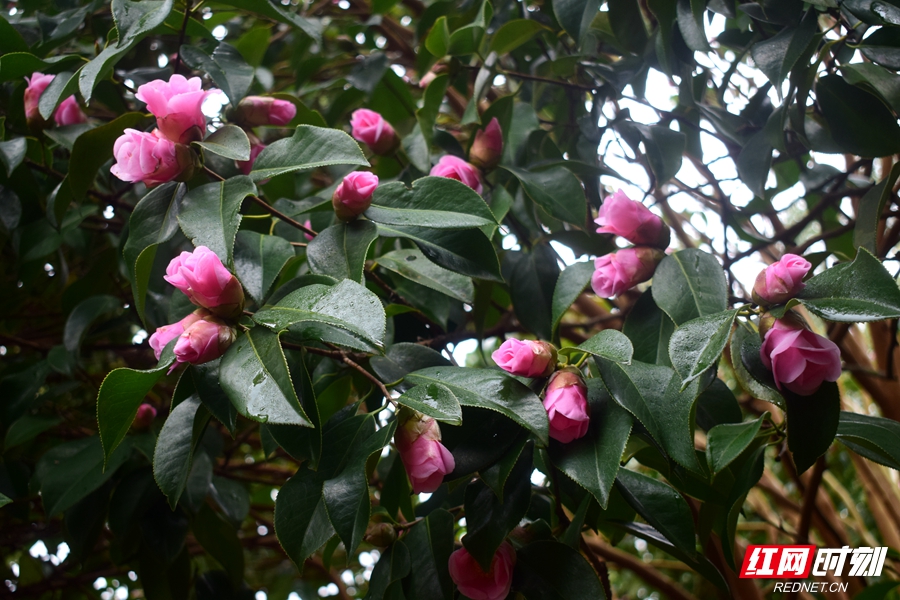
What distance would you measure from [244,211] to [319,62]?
467 mm

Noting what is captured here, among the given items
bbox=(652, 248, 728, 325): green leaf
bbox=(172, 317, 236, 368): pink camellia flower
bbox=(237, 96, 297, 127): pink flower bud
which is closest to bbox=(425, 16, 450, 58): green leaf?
bbox=(237, 96, 297, 127): pink flower bud

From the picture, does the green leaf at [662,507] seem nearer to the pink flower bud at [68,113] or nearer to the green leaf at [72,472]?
the green leaf at [72,472]

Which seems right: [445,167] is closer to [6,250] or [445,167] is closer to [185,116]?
[185,116]

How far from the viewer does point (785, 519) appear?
63.0 inches

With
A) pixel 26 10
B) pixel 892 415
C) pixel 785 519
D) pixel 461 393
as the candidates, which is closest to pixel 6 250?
pixel 26 10

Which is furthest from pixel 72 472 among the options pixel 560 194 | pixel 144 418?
pixel 560 194

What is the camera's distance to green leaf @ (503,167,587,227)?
768 mm

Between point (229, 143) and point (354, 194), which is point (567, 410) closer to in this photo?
point (354, 194)

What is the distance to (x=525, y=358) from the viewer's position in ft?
1.88

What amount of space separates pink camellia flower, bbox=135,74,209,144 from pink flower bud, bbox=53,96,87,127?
34 centimetres

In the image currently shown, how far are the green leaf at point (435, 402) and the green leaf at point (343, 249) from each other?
13 centimetres

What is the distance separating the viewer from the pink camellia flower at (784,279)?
0.56 metres

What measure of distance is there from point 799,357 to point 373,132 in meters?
0.64

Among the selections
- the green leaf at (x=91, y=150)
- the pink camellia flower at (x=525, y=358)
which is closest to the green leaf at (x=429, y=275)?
the pink camellia flower at (x=525, y=358)
